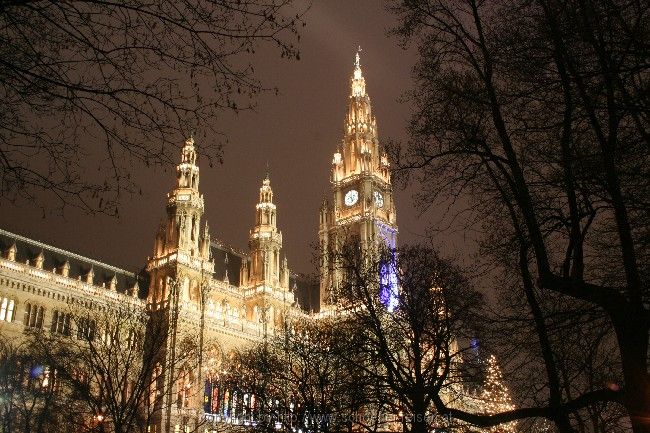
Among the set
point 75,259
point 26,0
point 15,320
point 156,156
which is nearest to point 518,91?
point 156,156

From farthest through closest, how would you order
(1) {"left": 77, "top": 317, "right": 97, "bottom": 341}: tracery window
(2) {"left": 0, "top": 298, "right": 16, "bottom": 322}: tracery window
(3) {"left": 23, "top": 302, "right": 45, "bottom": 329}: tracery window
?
(3) {"left": 23, "top": 302, "right": 45, "bottom": 329}: tracery window < (2) {"left": 0, "top": 298, "right": 16, "bottom": 322}: tracery window < (1) {"left": 77, "top": 317, "right": 97, "bottom": 341}: tracery window

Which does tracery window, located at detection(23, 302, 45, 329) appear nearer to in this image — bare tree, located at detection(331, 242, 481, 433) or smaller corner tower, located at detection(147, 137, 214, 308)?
smaller corner tower, located at detection(147, 137, 214, 308)

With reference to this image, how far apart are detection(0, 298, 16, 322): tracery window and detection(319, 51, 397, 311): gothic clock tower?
120 ft

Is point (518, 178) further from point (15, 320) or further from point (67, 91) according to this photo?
point (15, 320)

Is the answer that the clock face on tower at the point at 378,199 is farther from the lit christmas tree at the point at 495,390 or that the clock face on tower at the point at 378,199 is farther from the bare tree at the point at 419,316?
the bare tree at the point at 419,316

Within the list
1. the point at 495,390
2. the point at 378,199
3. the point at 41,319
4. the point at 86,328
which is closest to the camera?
the point at 86,328

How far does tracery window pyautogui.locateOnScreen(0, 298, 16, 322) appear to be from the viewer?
151 feet

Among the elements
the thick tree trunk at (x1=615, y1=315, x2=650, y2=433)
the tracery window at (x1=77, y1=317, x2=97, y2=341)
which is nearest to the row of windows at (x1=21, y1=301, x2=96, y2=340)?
the tracery window at (x1=77, y1=317, x2=97, y2=341)

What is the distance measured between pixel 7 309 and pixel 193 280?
16159mm

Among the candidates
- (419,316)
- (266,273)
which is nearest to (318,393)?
(419,316)

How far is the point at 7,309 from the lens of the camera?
46.6 m

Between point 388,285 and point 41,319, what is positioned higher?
point 41,319

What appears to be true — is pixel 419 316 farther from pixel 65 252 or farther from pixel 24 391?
pixel 65 252

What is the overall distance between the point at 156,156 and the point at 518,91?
21.0ft
